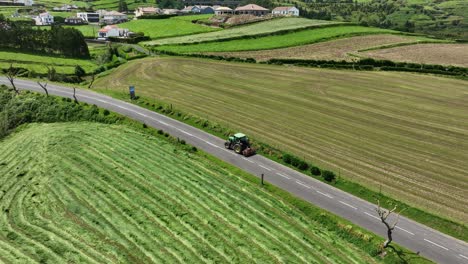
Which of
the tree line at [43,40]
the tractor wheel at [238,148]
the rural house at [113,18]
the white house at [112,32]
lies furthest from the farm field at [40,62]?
the rural house at [113,18]

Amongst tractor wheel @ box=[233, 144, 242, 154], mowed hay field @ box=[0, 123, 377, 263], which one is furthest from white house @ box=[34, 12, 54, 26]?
tractor wheel @ box=[233, 144, 242, 154]

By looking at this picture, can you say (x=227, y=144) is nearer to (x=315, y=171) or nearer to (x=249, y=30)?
(x=315, y=171)

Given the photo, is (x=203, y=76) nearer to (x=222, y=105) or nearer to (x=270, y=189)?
(x=222, y=105)

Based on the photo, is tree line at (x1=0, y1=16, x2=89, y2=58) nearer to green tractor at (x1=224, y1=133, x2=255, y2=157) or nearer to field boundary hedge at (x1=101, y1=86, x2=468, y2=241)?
field boundary hedge at (x1=101, y1=86, x2=468, y2=241)

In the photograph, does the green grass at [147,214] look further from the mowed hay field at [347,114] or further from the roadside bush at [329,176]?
the mowed hay field at [347,114]

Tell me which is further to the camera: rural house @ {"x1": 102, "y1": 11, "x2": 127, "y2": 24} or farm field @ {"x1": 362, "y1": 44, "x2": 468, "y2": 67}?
rural house @ {"x1": 102, "y1": 11, "x2": 127, "y2": 24}

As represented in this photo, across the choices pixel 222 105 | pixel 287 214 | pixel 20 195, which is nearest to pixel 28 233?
pixel 20 195
